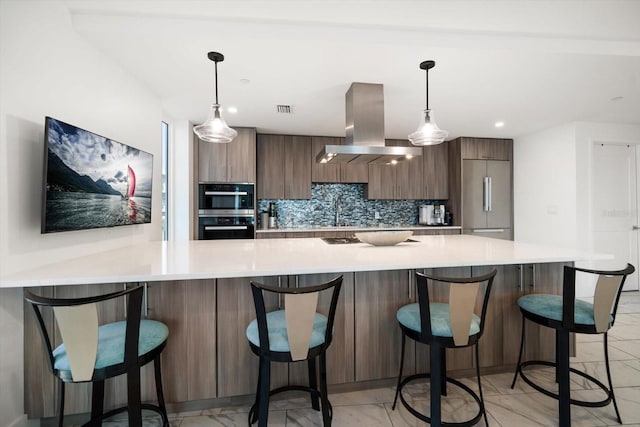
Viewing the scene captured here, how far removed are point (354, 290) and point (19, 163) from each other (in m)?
2.05

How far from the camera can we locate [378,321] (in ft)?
6.30

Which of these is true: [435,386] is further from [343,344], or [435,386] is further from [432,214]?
[432,214]

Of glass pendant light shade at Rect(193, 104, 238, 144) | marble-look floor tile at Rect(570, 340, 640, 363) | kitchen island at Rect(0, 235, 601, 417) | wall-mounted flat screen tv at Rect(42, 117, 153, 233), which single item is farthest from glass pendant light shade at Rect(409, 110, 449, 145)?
wall-mounted flat screen tv at Rect(42, 117, 153, 233)

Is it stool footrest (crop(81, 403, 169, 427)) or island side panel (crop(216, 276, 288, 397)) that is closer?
stool footrest (crop(81, 403, 169, 427))

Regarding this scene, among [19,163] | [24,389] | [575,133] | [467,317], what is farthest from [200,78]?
[575,133]

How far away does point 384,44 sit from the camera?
2076mm

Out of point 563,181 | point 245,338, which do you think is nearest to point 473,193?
point 563,181

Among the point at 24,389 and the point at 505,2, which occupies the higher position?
the point at 505,2

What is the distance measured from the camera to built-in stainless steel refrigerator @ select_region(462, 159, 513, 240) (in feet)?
15.7

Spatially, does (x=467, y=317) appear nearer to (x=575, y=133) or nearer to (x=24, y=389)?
(x=24, y=389)

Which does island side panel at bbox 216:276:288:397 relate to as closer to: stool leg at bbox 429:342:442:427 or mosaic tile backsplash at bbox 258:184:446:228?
stool leg at bbox 429:342:442:427

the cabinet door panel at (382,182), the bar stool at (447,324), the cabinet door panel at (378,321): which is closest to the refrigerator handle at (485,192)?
the cabinet door panel at (382,182)

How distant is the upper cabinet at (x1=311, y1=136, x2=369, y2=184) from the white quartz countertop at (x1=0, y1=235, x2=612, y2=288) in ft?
8.08

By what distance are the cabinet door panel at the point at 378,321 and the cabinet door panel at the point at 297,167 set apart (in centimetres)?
282
